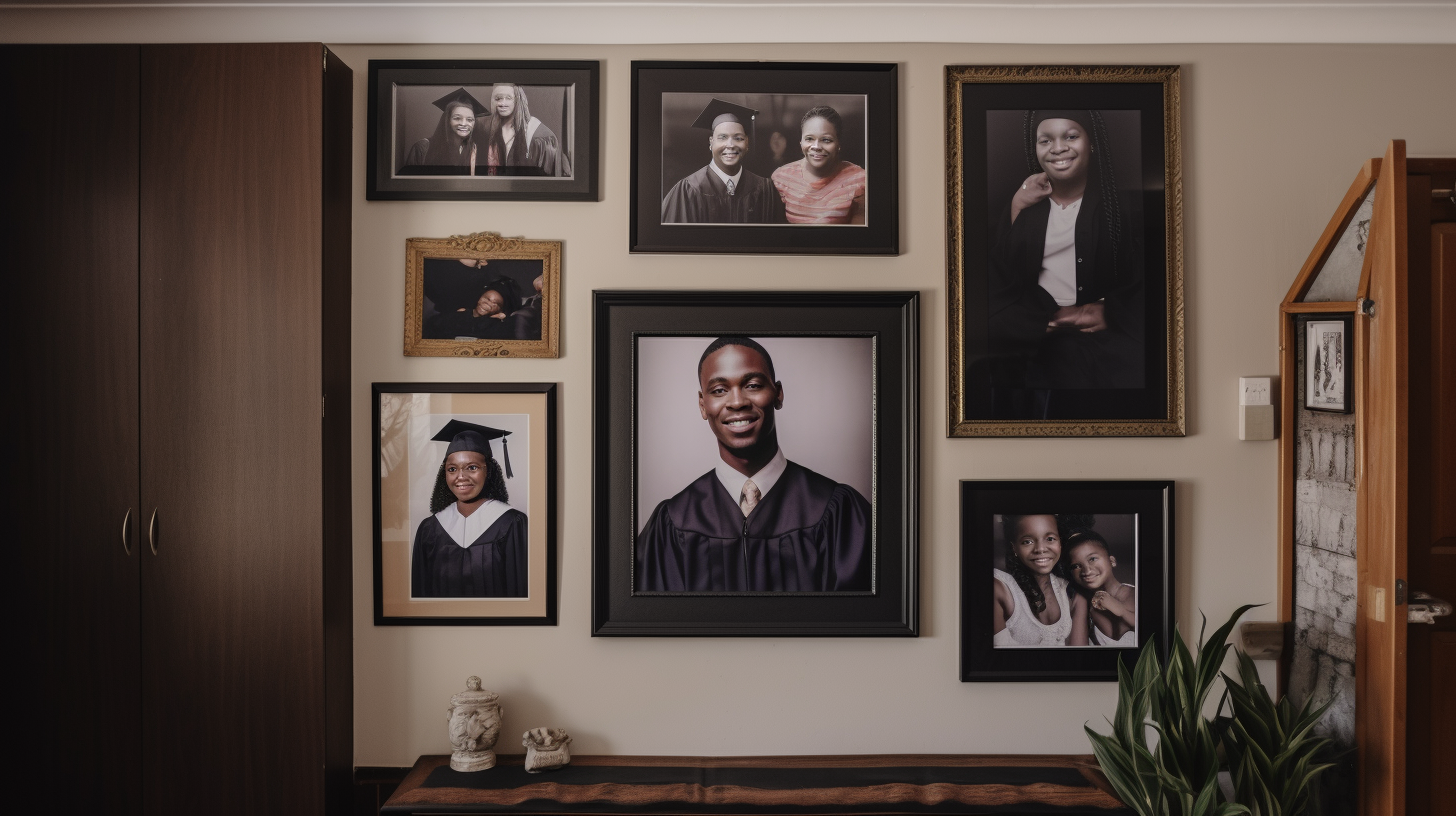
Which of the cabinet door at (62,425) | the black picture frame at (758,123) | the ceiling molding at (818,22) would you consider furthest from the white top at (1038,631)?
the cabinet door at (62,425)

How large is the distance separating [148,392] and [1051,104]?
2454 millimetres

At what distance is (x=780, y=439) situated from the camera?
90.9 inches

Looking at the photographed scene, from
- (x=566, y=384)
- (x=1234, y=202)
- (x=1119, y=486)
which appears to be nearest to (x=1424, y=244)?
(x=1234, y=202)

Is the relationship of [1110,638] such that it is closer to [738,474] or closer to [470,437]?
[738,474]

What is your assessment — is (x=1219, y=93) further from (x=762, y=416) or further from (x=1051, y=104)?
(x=762, y=416)

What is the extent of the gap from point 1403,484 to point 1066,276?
89 cm

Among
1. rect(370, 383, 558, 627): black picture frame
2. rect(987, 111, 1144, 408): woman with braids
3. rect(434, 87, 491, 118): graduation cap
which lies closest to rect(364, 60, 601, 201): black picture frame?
rect(434, 87, 491, 118): graduation cap

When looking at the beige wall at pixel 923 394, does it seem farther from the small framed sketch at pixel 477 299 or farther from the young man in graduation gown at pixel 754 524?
the young man in graduation gown at pixel 754 524

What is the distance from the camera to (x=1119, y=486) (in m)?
2.29

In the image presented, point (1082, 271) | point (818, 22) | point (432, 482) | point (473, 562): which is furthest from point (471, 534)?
point (1082, 271)

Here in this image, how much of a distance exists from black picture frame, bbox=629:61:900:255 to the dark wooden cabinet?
2.69ft

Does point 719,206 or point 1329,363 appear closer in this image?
point 1329,363

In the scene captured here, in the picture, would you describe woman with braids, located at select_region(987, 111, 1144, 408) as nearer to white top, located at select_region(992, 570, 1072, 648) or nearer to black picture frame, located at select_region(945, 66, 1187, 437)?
black picture frame, located at select_region(945, 66, 1187, 437)

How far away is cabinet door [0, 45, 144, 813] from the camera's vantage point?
2064mm
